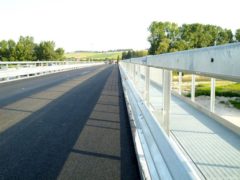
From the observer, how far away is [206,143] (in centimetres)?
698

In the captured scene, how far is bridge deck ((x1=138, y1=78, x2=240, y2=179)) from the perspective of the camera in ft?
17.2

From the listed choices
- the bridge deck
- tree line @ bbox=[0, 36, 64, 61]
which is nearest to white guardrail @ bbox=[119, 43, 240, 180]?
the bridge deck

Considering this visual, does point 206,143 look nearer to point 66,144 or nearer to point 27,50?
point 66,144

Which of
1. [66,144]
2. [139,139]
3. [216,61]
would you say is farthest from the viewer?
[66,144]

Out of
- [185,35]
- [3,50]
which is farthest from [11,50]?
[185,35]

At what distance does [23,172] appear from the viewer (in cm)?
504

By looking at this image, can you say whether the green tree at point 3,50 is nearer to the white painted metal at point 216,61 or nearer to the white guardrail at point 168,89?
the white guardrail at point 168,89

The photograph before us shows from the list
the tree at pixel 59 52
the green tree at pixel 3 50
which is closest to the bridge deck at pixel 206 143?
the green tree at pixel 3 50

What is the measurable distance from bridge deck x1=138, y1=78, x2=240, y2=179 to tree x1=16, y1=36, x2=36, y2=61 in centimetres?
13269

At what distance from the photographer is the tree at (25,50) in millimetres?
137250

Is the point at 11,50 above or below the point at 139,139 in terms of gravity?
above

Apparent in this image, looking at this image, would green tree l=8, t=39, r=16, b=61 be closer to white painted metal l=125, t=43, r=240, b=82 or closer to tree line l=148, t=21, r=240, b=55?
tree line l=148, t=21, r=240, b=55

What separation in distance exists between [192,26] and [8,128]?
14711 cm

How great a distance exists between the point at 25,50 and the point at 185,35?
63371 millimetres
